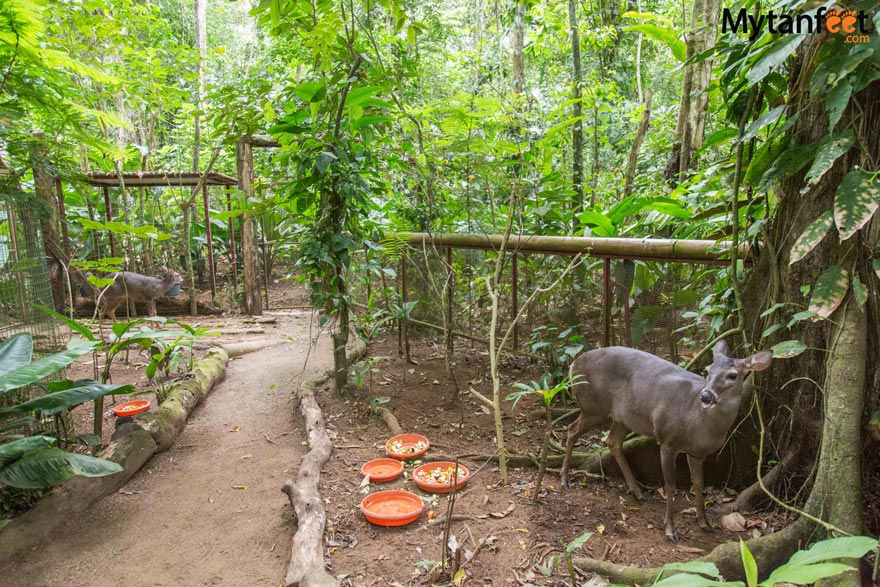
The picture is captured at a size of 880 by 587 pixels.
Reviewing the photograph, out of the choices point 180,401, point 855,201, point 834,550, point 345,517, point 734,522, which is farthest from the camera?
point 180,401

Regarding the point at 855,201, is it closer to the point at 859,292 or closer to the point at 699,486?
the point at 859,292

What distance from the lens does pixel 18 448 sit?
7.94ft

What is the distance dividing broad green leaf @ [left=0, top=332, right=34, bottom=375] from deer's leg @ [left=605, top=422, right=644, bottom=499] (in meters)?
3.04

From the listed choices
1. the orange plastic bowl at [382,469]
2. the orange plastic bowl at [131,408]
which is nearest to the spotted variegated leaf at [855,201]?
the orange plastic bowl at [382,469]

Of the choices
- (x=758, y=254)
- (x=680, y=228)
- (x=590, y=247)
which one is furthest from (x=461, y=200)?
(x=758, y=254)

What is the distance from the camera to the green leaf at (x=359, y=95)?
3.31m

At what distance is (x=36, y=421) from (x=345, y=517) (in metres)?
1.87

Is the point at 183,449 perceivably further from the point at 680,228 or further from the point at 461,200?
the point at 680,228

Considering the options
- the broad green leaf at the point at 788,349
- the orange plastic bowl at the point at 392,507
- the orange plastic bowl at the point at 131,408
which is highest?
the broad green leaf at the point at 788,349

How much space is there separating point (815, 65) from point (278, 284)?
11.5m

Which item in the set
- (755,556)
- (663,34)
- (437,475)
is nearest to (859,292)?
(755,556)

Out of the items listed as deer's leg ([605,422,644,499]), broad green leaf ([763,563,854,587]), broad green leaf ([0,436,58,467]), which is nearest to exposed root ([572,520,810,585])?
deer's leg ([605,422,644,499])

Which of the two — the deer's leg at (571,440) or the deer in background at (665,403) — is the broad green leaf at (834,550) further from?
the deer's leg at (571,440)

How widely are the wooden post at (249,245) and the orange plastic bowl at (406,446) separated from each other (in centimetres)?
574
